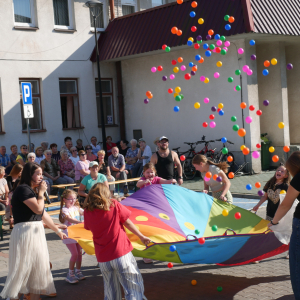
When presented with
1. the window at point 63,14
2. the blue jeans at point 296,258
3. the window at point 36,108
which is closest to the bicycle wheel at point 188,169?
the window at point 36,108

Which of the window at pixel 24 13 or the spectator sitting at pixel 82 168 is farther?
the window at pixel 24 13

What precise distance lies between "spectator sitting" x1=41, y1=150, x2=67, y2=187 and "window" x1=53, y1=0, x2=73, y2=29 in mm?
6837

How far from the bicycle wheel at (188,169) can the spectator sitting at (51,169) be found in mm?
4824

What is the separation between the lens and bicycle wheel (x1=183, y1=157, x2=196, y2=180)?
16453 millimetres

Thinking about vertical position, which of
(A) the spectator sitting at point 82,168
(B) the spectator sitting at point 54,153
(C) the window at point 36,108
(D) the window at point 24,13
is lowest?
(A) the spectator sitting at point 82,168

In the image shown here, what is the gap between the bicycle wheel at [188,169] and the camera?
16453 mm

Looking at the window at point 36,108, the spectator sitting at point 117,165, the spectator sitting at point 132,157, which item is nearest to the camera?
the spectator sitting at point 117,165

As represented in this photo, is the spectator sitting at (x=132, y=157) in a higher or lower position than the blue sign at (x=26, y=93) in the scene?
lower

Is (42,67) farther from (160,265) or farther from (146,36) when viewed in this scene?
(160,265)

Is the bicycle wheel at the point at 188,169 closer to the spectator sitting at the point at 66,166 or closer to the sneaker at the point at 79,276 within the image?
the spectator sitting at the point at 66,166

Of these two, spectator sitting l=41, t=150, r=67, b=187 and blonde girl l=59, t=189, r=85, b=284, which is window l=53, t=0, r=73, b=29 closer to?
spectator sitting l=41, t=150, r=67, b=187

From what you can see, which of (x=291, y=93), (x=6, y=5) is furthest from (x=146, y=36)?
(x=291, y=93)

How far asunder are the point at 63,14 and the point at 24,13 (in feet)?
5.65

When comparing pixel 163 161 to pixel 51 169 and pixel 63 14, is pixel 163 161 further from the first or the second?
pixel 63 14
